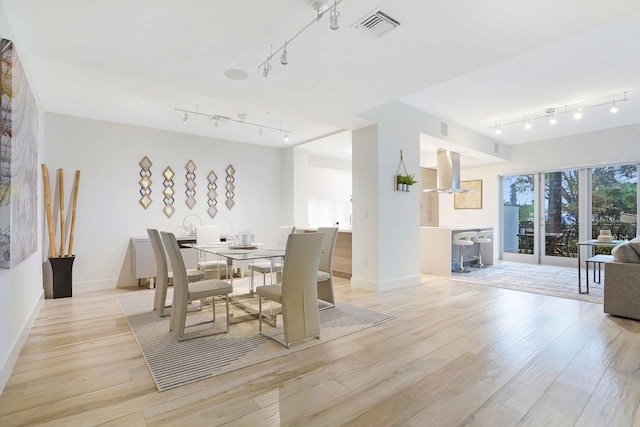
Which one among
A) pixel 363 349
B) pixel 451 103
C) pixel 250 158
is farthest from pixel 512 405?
pixel 250 158

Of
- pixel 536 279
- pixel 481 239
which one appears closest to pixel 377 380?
pixel 536 279

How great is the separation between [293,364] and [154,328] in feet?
5.28

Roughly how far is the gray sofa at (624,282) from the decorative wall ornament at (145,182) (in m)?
6.32

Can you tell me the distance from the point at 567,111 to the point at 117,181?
23.9 feet

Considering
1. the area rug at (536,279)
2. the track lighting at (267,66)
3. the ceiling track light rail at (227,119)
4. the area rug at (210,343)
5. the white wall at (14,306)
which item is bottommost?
the area rug at (536,279)

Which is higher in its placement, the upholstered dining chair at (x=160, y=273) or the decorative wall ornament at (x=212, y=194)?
the decorative wall ornament at (x=212, y=194)

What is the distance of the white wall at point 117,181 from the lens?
4938 millimetres

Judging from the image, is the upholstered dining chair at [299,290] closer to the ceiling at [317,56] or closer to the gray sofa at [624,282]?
the ceiling at [317,56]

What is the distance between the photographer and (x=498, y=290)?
4.89m

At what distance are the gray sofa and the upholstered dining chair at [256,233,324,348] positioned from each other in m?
3.20

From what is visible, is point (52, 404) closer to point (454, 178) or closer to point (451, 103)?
point (451, 103)

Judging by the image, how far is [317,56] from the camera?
2848 mm

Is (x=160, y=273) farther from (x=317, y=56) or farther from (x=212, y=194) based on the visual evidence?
(x=212, y=194)

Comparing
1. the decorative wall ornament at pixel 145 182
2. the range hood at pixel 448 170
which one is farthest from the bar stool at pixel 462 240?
the decorative wall ornament at pixel 145 182
